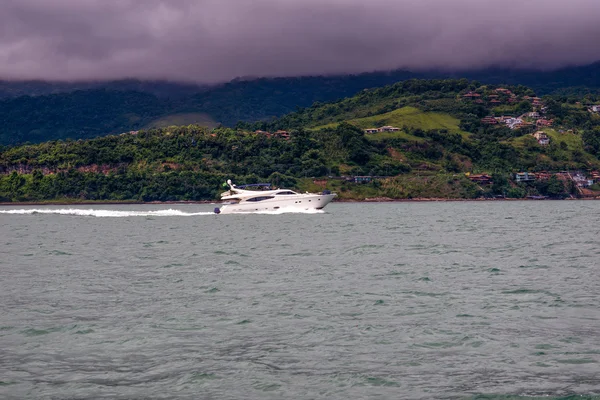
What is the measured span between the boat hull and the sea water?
64.4 metres

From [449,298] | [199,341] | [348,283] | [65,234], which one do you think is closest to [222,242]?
[65,234]

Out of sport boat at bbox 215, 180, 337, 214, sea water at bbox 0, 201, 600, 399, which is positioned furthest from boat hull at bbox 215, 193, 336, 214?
sea water at bbox 0, 201, 600, 399

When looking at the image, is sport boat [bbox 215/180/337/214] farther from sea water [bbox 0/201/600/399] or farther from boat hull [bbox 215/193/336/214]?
sea water [bbox 0/201/600/399]

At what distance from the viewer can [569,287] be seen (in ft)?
114

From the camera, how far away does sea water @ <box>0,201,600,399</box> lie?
66.0 feet

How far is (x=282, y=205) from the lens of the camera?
→ 120m

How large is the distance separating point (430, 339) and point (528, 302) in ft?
Result: 26.9

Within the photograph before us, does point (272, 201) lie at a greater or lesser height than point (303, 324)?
greater

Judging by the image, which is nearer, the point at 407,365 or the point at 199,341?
the point at 407,365

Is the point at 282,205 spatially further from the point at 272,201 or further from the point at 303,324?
the point at 303,324

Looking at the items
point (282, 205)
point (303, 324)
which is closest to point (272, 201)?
point (282, 205)

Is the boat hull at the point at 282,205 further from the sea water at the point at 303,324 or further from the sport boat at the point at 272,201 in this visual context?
the sea water at the point at 303,324

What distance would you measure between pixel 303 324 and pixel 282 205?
9265 centimetres

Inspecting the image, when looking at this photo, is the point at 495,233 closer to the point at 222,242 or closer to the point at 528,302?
the point at 222,242
